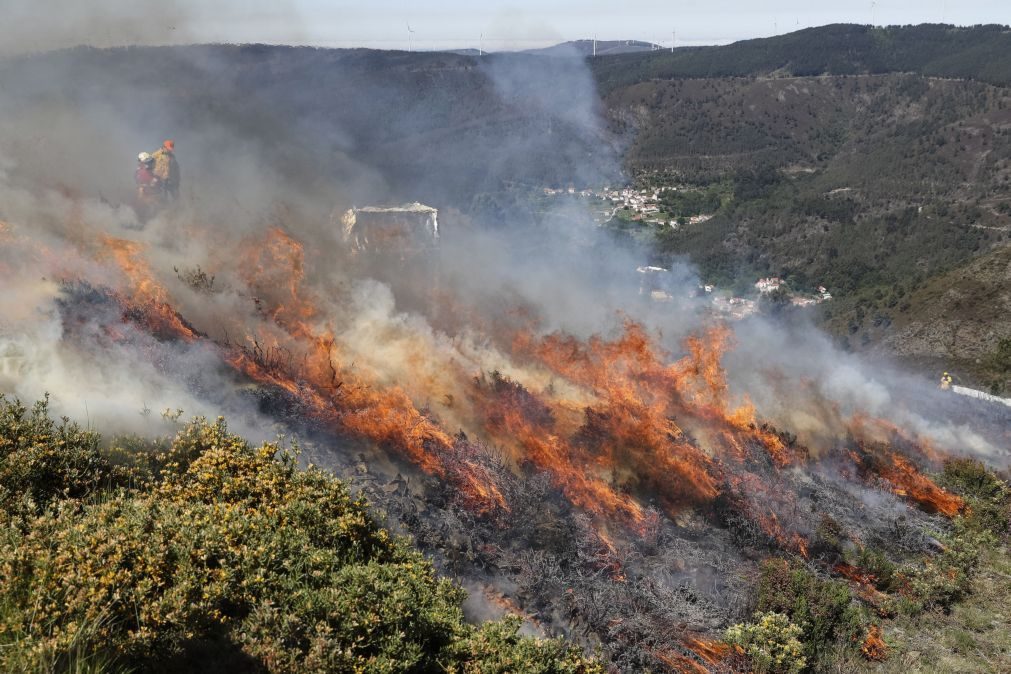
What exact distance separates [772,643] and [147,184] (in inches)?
982

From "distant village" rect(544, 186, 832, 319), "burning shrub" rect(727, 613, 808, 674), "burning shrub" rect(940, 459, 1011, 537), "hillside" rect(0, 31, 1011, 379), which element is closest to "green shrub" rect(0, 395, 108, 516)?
"burning shrub" rect(727, 613, 808, 674)

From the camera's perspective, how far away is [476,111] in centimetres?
6059

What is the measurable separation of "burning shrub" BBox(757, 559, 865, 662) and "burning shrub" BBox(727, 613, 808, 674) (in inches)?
23.4

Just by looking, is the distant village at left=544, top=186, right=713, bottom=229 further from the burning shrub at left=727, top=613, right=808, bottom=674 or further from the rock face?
the burning shrub at left=727, top=613, right=808, bottom=674

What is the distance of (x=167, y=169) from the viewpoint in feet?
90.0

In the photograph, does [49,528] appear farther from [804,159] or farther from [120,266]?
[804,159]

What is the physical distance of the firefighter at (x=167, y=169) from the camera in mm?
27219

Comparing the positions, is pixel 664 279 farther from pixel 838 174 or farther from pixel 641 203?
pixel 838 174

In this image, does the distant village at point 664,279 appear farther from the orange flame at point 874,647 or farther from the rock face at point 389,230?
the orange flame at point 874,647

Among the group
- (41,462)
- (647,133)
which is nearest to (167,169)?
(41,462)

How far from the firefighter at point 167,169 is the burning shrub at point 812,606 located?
23774mm

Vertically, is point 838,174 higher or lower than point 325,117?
lower

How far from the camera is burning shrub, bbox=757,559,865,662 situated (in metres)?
17.4

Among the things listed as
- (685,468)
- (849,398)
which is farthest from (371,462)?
(849,398)
